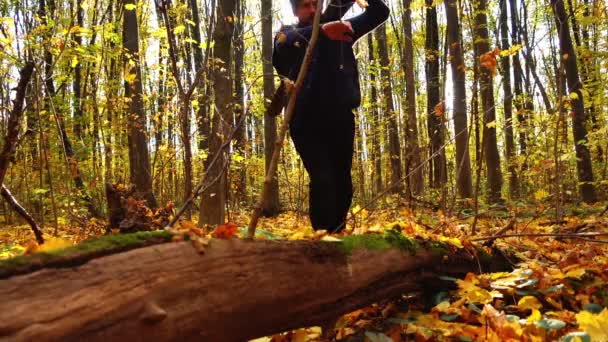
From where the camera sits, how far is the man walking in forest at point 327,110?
110 inches

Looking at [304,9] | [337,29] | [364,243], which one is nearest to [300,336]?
[364,243]

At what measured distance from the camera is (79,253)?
3.86 ft

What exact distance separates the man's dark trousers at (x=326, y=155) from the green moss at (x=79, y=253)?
1495mm

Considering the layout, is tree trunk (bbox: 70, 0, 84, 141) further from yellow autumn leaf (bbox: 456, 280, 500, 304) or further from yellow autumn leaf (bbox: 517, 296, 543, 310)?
yellow autumn leaf (bbox: 517, 296, 543, 310)

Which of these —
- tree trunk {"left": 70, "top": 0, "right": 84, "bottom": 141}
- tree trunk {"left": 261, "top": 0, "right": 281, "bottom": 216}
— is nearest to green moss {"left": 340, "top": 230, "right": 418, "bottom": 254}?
tree trunk {"left": 261, "top": 0, "right": 281, "bottom": 216}

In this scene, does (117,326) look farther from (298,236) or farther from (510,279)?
(510,279)

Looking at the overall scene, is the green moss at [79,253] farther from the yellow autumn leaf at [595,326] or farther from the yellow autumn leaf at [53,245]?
the yellow autumn leaf at [595,326]

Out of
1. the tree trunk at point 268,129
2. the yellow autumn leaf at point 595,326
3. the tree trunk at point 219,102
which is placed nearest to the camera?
the yellow autumn leaf at point 595,326

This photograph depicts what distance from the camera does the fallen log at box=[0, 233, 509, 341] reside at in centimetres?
104

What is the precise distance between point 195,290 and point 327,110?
1.74 m

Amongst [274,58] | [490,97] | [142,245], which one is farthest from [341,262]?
[490,97]

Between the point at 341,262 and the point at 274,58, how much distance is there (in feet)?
5.64

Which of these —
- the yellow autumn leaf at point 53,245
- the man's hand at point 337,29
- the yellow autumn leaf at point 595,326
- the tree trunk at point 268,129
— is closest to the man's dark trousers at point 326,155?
the man's hand at point 337,29

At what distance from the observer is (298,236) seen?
192 centimetres
